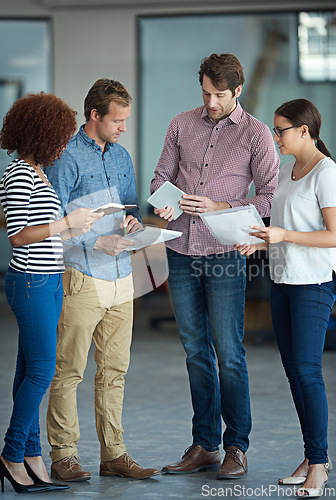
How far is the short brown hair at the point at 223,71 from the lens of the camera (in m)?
2.46

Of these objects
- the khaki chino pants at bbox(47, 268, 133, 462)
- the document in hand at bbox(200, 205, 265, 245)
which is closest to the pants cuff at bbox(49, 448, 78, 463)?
the khaki chino pants at bbox(47, 268, 133, 462)

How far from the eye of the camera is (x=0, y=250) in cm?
929

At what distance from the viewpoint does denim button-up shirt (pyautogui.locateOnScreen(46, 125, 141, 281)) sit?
8.09 ft

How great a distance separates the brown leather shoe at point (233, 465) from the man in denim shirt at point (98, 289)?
26cm

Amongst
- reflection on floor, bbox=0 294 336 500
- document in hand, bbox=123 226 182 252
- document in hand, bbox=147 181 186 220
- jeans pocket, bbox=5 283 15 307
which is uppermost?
document in hand, bbox=147 181 186 220

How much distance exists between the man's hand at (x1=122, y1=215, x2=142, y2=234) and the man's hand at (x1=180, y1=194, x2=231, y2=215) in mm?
177

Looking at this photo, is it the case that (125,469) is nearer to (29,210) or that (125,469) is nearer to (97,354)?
(97,354)

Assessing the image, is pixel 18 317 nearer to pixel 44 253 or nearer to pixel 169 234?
pixel 44 253

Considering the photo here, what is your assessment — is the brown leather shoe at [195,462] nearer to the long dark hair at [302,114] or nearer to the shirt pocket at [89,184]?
the shirt pocket at [89,184]

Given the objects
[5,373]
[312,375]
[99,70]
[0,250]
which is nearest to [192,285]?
[312,375]

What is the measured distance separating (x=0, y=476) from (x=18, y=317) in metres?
0.55

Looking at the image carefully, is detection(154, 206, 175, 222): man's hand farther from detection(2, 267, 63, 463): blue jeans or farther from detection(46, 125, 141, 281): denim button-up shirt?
detection(2, 267, 63, 463): blue jeans

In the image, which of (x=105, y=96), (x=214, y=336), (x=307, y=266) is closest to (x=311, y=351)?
(x=307, y=266)

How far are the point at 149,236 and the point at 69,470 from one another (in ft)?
2.98
